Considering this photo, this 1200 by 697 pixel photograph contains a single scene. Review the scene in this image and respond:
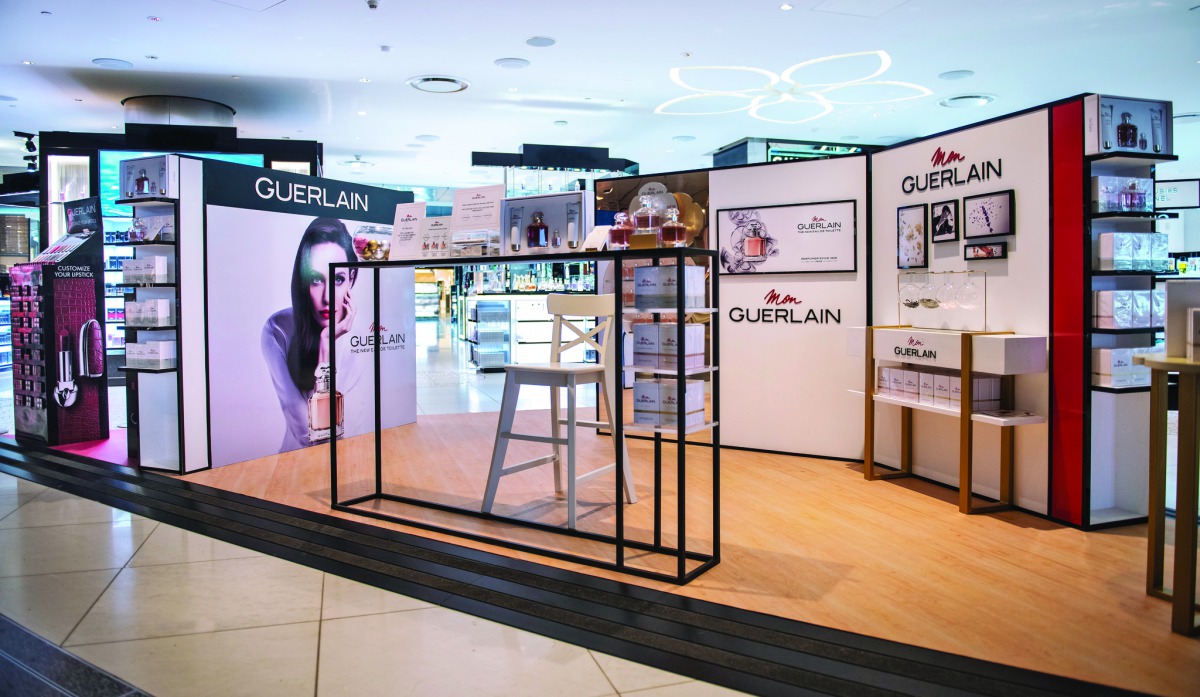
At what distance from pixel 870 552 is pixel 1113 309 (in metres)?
1.53

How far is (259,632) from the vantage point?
250 cm

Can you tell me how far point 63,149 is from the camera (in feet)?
24.8

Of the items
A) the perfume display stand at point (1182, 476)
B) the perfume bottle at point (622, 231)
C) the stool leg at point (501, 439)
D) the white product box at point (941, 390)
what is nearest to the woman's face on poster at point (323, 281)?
the stool leg at point (501, 439)

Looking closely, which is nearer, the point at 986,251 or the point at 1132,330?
the point at 1132,330

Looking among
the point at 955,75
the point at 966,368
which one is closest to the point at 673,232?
the point at 966,368

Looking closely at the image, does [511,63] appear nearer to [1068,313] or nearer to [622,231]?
[622,231]

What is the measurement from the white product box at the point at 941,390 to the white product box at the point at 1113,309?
71 cm

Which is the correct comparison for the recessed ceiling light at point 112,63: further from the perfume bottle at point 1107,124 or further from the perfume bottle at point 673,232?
the perfume bottle at point 1107,124

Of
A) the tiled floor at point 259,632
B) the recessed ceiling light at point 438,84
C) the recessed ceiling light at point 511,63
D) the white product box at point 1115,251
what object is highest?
the recessed ceiling light at point 438,84

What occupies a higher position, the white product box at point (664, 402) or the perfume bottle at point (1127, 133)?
the perfume bottle at point (1127, 133)

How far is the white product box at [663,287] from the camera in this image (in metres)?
2.81

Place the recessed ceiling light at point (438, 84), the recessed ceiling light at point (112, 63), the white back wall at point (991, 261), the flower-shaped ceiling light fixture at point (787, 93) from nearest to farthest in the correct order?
the white back wall at point (991, 261)
the recessed ceiling light at point (112, 63)
the flower-shaped ceiling light fixture at point (787, 93)
the recessed ceiling light at point (438, 84)

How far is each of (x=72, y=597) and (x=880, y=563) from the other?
119 inches

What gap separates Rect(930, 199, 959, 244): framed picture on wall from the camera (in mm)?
4117
